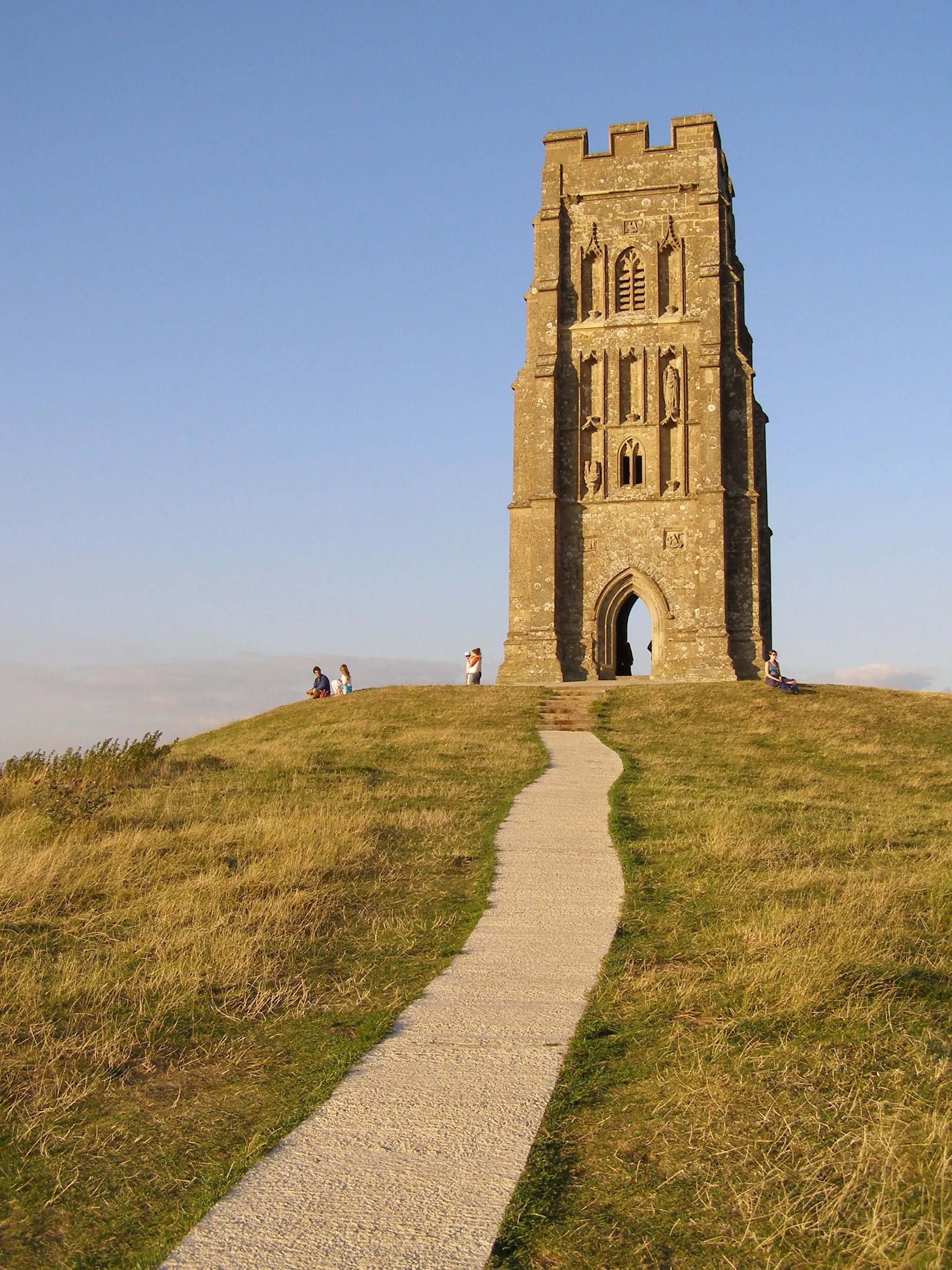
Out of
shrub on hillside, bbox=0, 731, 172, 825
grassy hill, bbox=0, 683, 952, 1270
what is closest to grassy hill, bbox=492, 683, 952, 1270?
grassy hill, bbox=0, 683, 952, 1270

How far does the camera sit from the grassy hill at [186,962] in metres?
4.79

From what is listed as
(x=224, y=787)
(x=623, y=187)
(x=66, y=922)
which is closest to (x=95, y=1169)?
(x=66, y=922)

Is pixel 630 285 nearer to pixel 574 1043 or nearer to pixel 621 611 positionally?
pixel 621 611

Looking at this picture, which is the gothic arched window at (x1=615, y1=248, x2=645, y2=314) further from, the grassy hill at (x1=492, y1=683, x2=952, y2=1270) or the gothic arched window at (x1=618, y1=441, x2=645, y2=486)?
the grassy hill at (x1=492, y1=683, x2=952, y2=1270)

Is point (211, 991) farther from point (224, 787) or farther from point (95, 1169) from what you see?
point (224, 787)

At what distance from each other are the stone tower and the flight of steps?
259cm

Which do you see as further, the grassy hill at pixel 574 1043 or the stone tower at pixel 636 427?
the stone tower at pixel 636 427

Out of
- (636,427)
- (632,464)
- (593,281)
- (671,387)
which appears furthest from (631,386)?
(593,281)

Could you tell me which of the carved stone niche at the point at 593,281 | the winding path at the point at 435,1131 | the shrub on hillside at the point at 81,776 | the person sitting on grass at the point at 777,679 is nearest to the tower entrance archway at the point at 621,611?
the person sitting on grass at the point at 777,679

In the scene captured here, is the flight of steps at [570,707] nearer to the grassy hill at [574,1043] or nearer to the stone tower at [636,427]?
the stone tower at [636,427]

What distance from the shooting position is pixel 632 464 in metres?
35.5

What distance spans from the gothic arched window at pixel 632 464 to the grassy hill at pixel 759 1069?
77.3 ft

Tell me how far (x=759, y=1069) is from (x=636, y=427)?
3134cm

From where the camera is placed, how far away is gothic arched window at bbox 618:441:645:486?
116 feet
